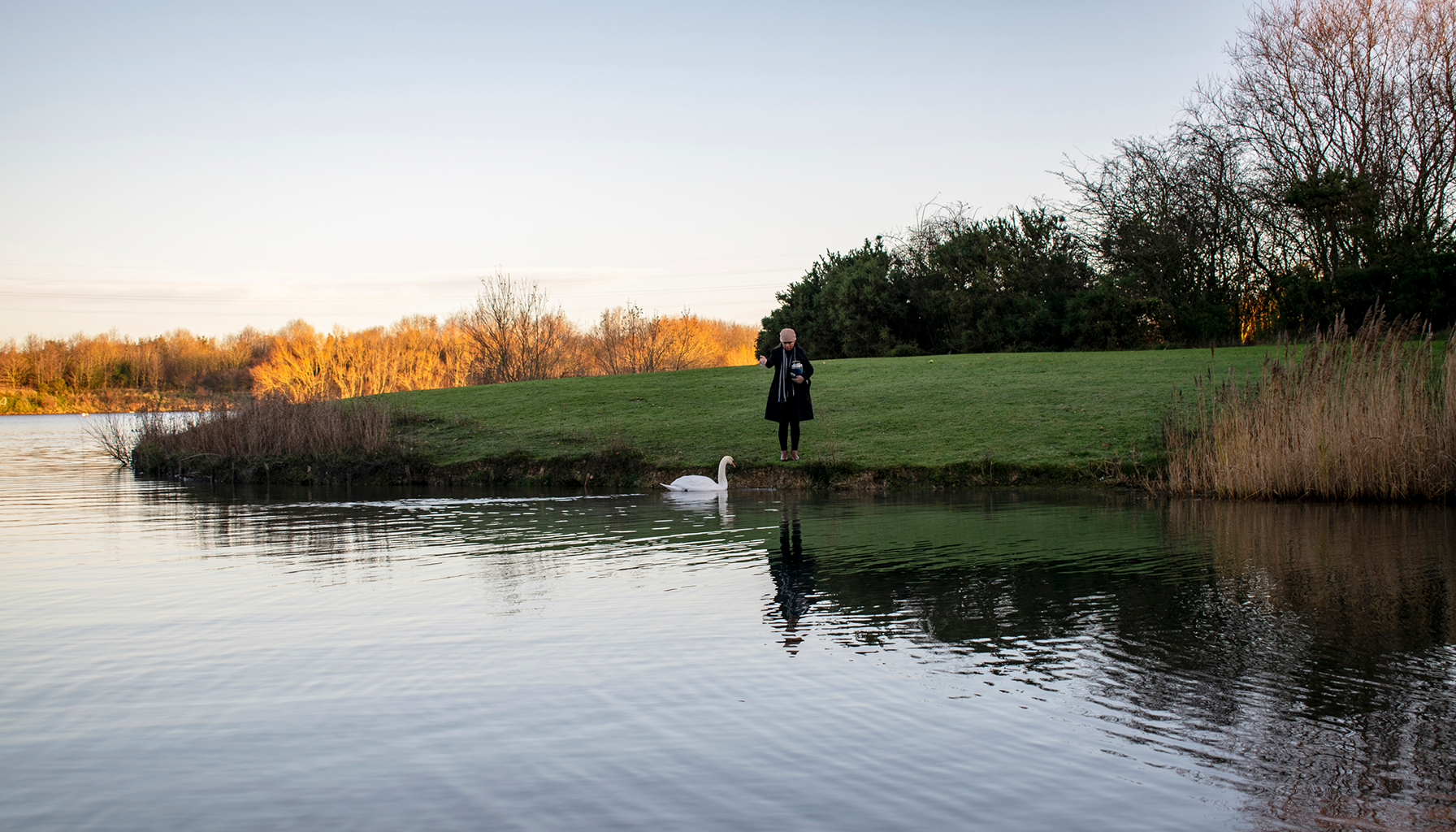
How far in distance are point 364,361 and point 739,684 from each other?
44335mm

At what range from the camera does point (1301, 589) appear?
680 centimetres

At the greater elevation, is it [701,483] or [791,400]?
[791,400]

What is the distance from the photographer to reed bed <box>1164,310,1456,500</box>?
39.4 ft

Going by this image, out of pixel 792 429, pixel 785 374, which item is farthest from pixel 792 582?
pixel 792 429

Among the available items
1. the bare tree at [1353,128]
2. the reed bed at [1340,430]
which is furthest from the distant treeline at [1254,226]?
the reed bed at [1340,430]

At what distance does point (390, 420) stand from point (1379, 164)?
33065 millimetres

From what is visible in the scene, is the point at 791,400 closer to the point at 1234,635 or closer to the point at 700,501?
the point at 700,501

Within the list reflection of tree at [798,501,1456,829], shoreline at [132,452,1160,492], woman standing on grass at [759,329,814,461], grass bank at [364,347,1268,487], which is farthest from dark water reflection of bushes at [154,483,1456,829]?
grass bank at [364,347,1268,487]

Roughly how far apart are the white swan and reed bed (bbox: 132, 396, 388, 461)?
7.04 m

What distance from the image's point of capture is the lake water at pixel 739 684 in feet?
11.0

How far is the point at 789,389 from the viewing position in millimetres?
15516

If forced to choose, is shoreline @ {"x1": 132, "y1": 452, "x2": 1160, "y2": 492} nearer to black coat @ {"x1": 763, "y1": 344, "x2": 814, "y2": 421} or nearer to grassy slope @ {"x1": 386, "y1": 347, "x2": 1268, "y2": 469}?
grassy slope @ {"x1": 386, "y1": 347, "x2": 1268, "y2": 469}

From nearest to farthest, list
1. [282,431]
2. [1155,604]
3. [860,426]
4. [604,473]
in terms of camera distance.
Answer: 1. [1155,604]
2. [604,473]
3. [860,426]
4. [282,431]

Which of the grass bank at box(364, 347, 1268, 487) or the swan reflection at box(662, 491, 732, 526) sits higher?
the grass bank at box(364, 347, 1268, 487)
